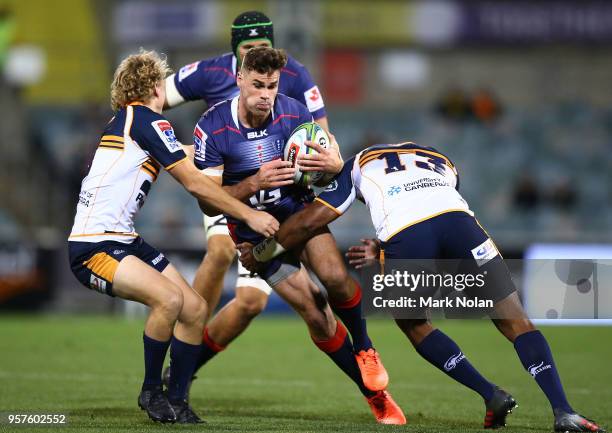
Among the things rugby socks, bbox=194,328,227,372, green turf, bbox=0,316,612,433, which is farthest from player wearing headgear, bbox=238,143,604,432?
rugby socks, bbox=194,328,227,372

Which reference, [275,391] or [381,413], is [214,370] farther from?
[381,413]

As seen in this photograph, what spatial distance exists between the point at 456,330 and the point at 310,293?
8.38 m

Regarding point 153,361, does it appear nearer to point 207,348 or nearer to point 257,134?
point 207,348

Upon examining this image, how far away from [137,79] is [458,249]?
93.2 inches

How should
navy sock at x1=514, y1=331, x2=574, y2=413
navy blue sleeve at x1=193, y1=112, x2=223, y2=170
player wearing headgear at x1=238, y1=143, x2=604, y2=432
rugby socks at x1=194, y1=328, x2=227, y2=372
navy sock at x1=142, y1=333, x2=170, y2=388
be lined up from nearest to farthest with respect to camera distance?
1. navy sock at x1=514, y1=331, x2=574, y2=413
2. player wearing headgear at x1=238, y1=143, x2=604, y2=432
3. navy sock at x1=142, y1=333, x2=170, y2=388
4. navy blue sleeve at x1=193, y1=112, x2=223, y2=170
5. rugby socks at x1=194, y1=328, x2=227, y2=372

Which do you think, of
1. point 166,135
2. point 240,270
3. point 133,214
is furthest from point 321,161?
point 240,270

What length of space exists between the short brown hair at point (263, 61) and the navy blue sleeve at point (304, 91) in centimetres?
146

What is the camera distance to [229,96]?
8414mm

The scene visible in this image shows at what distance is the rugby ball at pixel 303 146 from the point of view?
6.85 m

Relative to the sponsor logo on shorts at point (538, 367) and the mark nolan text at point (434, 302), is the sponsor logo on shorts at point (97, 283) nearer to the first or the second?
the mark nolan text at point (434, 302)

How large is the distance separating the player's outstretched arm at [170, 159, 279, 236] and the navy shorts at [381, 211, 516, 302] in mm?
824

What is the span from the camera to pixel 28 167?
19.9 metres

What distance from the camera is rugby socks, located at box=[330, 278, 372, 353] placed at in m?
7.19

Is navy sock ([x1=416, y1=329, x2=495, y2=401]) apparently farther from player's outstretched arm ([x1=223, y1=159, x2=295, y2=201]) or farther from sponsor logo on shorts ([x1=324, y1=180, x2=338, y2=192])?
player's outstretched arm ([x1=223, y1=159, x2=295, y2=201])
